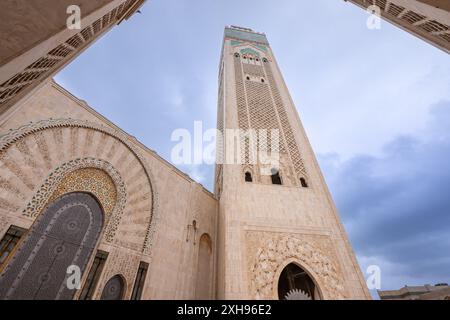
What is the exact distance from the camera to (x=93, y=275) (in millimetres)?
3643

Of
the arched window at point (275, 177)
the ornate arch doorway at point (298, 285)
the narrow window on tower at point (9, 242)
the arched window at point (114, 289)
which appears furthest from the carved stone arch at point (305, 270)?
the narrow window on tower at point (9, 242)

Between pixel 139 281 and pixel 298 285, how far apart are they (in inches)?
163

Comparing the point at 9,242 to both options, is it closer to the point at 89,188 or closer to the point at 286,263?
the point at 89,188

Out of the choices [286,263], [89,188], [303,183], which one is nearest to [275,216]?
[286,263]

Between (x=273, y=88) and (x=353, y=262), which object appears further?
(x=273, y=88)

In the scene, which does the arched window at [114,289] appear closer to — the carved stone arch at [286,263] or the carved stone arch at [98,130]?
the carved stone arch at [98,130]

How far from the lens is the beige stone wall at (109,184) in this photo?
3.13 meters

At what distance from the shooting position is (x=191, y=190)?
6031 millimetres

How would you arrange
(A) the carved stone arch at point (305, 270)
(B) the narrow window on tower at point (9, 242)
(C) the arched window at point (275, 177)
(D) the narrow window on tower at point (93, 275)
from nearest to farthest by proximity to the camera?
(B) the narrow window on tower at point (9, 242) < (D) the narrow window on tower at point (93, 275) < (A) the carved stone arch at point (305, 270) < (C) the arched window at point (275, 177)

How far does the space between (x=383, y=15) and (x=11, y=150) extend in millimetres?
7300

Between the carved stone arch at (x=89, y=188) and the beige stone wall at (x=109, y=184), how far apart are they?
0.02 meters

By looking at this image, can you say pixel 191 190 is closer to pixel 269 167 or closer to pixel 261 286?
pixel 269 167

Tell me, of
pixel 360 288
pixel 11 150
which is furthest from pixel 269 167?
pixel 11 150

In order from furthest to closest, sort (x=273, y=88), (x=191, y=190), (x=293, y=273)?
(x=273, y=88)
(x=191, y=190)
(x=293, y=273)
